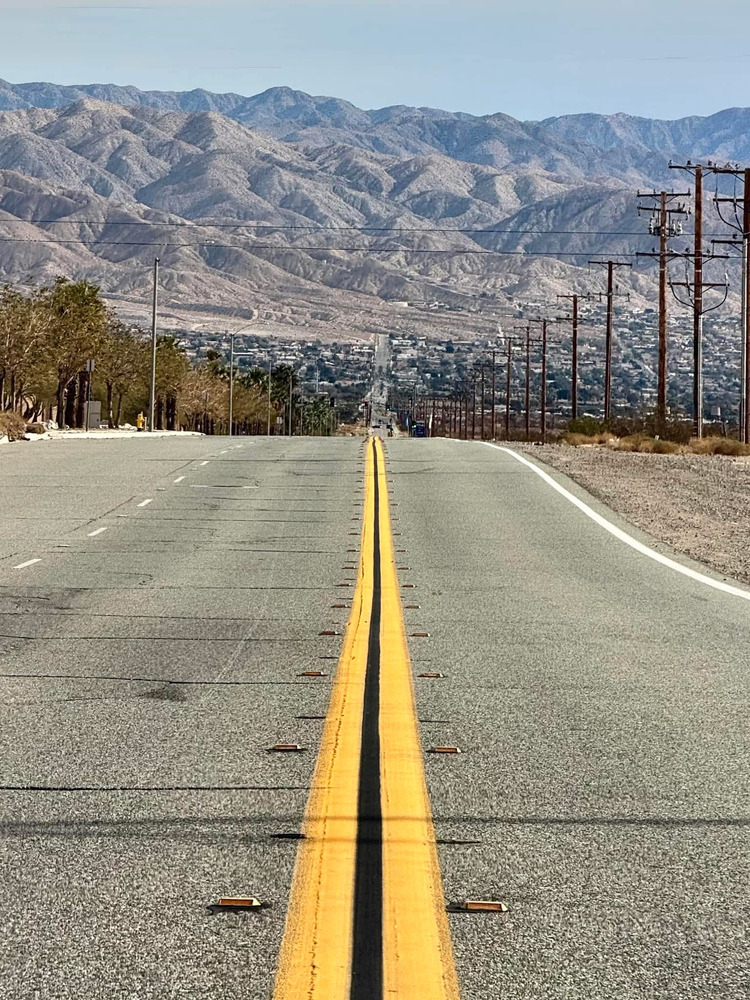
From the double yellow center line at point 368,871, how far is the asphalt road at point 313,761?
82 millimetres

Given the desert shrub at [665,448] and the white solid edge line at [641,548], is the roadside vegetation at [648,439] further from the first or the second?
the white solid edge line at [641,548]

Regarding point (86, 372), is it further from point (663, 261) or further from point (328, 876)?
point (328, 876)

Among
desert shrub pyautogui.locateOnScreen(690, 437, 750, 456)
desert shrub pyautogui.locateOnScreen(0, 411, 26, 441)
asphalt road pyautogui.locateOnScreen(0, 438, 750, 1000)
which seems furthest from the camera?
desert shrub pyautogui.locateOnScreen(0, 411, 26, 441)

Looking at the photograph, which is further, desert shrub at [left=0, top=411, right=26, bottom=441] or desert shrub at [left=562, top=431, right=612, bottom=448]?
desert shrub at [left=562, top=431, right=612, bottom=448]

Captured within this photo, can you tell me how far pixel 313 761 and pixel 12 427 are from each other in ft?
151

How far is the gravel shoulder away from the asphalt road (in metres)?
2.95

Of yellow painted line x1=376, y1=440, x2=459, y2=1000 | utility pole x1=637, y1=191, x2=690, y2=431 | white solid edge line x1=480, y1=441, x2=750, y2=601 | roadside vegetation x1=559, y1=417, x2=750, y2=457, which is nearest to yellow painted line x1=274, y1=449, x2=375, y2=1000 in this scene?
yellow painted line x1=376, y1=440, x2=459, y2=1000

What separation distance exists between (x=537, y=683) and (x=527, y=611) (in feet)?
12.5

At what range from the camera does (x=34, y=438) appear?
53062mm

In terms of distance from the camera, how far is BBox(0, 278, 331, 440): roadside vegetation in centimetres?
7169

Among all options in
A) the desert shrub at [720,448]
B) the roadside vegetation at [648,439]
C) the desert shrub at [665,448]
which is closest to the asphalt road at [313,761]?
the desert shrub at [720,448]

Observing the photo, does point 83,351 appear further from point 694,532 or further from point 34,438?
point 694,532

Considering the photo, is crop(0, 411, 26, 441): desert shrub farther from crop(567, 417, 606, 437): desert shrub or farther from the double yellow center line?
the double yellow center line

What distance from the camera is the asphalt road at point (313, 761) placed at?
5.04 metres
